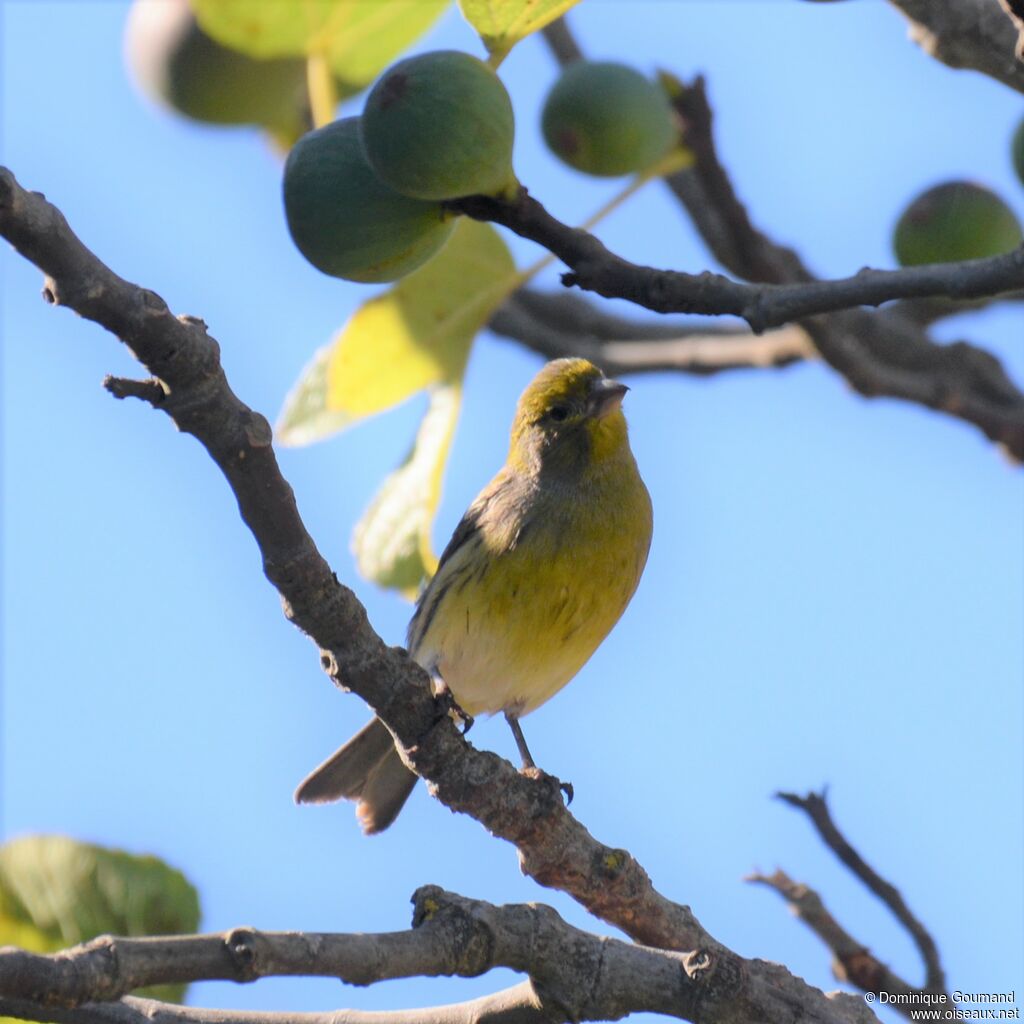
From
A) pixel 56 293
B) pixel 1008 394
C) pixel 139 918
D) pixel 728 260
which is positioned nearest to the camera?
pixel 56 293

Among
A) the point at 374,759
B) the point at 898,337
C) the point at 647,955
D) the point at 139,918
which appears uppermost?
the point at 898,337

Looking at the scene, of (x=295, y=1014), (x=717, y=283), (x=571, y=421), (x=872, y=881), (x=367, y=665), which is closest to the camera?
(x=295, y=1014)

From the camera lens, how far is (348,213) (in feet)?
9.89

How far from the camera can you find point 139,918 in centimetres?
309

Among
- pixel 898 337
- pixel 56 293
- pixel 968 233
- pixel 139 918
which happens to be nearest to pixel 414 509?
pixel 139 918

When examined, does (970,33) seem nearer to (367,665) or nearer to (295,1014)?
(367,665)

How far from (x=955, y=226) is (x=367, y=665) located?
1.99 meters

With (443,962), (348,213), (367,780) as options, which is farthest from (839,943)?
(348,213)

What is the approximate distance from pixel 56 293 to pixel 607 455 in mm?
3500

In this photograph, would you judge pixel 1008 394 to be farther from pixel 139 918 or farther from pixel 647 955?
pixel 139 918

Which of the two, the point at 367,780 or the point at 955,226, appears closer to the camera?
the point at 955,226

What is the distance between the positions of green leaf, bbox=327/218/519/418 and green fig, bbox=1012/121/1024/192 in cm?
127

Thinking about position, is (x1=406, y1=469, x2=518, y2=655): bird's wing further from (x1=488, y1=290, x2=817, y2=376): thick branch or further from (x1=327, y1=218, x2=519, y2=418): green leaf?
(x1=327, y1=218, x2=519, y2=418): green leaf

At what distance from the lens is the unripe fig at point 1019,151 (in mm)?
3684
